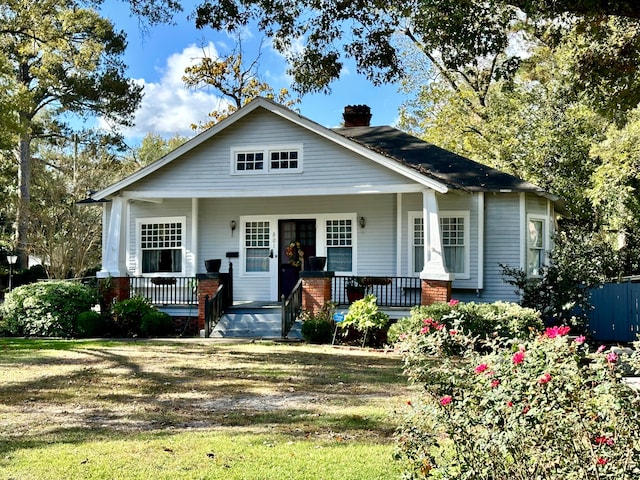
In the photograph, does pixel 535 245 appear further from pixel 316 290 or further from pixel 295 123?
pixel 295 123

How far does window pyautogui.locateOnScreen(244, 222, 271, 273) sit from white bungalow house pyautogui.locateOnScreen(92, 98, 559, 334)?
3cm

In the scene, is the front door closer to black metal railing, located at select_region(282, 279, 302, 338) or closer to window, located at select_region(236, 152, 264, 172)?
window, located at select_region(236, 152, 264, 172)

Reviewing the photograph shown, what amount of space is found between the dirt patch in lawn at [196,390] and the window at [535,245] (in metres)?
5.83

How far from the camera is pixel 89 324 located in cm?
1617

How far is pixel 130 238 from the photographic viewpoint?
19.9 metres

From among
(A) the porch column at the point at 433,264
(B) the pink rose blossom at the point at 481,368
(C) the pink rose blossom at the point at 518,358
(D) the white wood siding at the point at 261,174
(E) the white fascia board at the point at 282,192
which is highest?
(D) the white wood siding at the point at 261,174

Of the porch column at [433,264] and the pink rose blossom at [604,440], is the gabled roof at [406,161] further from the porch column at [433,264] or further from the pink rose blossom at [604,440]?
the pink rose blossom at [604,440]

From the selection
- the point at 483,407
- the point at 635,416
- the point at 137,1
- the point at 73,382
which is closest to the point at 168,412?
the point at 73,382

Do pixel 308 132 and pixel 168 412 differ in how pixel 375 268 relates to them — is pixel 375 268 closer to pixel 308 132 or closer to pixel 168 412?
pixel 308 132

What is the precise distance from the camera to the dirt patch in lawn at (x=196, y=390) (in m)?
7.44

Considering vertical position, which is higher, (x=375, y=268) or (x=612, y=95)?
(x=612, y=95)

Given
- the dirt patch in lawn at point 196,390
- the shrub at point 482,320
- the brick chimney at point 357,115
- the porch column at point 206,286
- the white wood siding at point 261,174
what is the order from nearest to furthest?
the dirt patch in lawn at point 196,390 < the shrub at point 482,320 < the porch column at point 206,286 < the white wood siding at point 261,174 < the brick chimney at point 357,115

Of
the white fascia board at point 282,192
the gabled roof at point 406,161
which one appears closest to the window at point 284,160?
the white fascia board at point 282,192

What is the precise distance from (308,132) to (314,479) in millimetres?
12672
